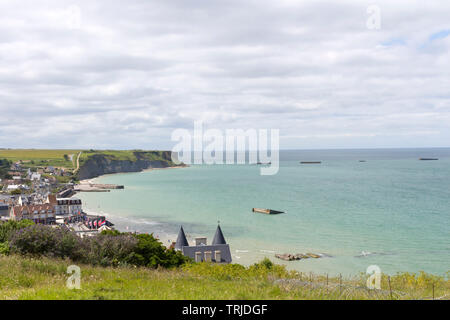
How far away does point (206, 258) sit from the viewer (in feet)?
113

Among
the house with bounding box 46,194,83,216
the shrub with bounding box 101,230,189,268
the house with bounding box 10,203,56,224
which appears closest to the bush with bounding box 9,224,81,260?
the shrub with bounding box 101,230,189,268

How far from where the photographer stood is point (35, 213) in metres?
71.8

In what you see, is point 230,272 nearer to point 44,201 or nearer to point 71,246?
point 71,246

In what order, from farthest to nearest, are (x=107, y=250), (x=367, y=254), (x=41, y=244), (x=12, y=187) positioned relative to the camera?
(x=12, y=187), (x=367, y=254), (x=107, y=250), (x=41, y=244)

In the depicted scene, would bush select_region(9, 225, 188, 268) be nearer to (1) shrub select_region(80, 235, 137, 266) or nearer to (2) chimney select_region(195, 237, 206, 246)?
(1) shrub select_region(80, 235, 137, 266)

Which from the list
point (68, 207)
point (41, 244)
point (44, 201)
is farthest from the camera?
point (44, 201)

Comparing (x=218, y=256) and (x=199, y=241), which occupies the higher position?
(x=199, y=241)

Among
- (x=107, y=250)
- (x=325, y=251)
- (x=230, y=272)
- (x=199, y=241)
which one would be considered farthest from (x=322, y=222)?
(x=107, y=250)

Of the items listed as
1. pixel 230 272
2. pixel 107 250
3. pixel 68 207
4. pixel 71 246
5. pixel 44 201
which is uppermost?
pixel 71 246

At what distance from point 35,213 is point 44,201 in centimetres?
1969

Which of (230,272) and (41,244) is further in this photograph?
(230,272)

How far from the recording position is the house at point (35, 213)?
6938cm

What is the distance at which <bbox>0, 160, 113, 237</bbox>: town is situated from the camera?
65.4 meters
